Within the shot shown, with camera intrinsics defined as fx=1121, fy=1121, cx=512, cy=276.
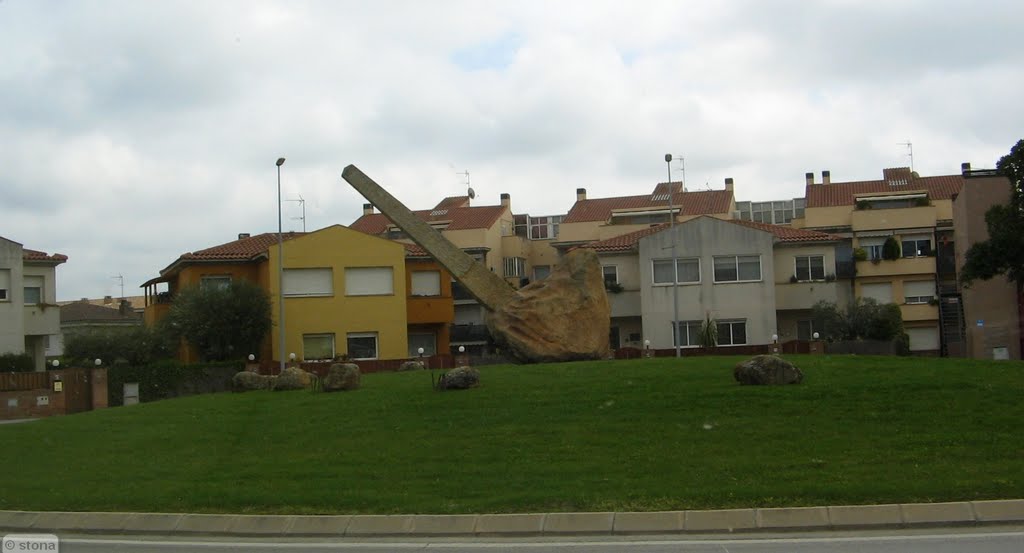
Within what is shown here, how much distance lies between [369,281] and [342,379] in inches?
1130

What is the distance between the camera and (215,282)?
5469 centimetres

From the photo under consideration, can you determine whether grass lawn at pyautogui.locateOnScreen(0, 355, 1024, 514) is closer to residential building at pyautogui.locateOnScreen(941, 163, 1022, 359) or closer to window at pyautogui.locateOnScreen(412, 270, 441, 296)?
residential building at pyautogui.locateOnScreen(941, 163, 1022, 359)

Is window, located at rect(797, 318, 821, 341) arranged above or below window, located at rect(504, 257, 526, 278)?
below

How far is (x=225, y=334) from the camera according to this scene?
5044 centimetres

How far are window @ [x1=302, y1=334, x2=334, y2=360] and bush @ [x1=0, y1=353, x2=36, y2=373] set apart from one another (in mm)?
12201

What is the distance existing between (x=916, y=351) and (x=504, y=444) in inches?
2051

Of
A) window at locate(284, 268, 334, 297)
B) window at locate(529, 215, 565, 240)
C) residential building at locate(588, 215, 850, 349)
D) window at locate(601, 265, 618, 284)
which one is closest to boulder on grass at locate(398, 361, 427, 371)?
window at locate(284, 268, 334, 297)

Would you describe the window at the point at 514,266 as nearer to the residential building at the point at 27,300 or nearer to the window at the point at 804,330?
the window at the point at 804,330

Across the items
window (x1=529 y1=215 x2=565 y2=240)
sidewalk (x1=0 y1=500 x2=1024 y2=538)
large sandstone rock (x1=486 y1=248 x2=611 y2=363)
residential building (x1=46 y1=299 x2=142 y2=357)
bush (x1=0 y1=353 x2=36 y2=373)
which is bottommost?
sidewalk (x1=0 y1=500 x2=1024 y2=538)

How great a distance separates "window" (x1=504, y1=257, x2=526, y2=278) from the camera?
269 ft

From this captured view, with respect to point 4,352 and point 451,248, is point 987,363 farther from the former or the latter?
point 4,352

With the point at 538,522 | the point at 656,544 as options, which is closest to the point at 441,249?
the point at 538,522

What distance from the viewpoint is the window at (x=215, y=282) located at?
51616 mm

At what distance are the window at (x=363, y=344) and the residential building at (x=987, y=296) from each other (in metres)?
26.9
